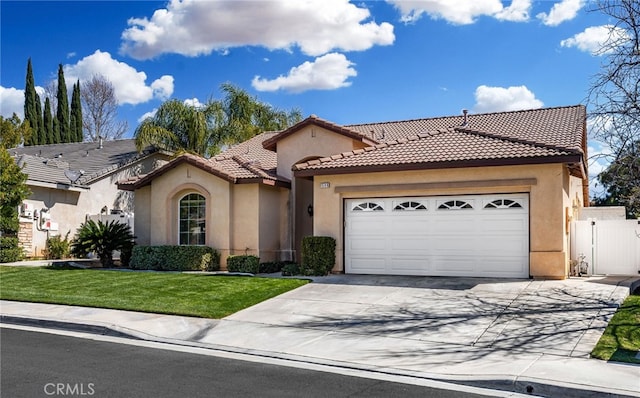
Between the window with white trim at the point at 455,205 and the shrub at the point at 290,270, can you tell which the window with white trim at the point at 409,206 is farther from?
the shrub at the point at 290,270

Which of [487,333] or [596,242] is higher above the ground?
[596,242]

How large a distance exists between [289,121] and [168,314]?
25.7 metres

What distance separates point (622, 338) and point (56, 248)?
22.3 metres

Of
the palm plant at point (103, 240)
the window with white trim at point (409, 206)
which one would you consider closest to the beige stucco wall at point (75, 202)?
the palm plant at point (103, 240)

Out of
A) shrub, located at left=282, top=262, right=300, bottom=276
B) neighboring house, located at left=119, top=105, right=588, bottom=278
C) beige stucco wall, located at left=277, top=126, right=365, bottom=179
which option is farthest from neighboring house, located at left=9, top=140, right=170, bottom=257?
shrub, located at left=282, top=262, right=300, bottom=276

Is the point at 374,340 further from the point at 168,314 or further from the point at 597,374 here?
the point at 168,314

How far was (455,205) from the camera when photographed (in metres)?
16.1

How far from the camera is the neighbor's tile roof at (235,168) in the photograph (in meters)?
19.2

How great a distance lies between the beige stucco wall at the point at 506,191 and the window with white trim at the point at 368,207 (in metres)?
0.28

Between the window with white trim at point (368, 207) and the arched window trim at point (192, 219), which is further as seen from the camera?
the arched window trim at point (192, 219)

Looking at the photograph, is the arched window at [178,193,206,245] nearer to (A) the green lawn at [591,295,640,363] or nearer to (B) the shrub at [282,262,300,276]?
(B) the shrub at [282,262,300,276]

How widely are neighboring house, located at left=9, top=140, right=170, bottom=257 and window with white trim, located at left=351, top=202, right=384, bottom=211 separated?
1236cm

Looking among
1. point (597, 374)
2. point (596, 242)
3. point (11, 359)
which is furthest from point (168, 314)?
point (596, 242)

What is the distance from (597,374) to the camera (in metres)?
7.52
